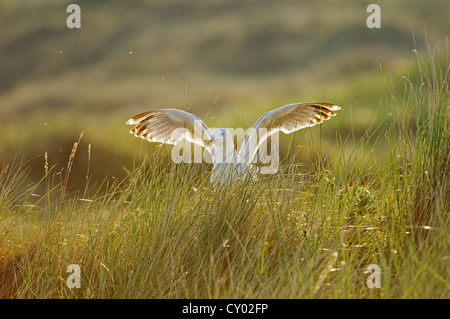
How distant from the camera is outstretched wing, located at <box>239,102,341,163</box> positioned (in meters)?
5.59

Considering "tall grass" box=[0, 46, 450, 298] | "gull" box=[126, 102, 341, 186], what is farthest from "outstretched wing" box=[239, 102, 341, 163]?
"tall grass" box=[0, 46, 450, 298]

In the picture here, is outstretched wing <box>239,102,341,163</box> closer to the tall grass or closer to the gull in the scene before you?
the gull

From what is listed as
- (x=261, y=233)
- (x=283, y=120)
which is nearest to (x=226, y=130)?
(x=283, y=120)

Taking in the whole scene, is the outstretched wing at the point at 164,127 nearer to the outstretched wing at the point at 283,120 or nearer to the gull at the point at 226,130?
the gull at the point at 226,130

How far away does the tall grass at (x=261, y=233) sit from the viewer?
9.84 ft

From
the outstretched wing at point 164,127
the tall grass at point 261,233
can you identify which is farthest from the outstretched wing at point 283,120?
the tall grass at point 261,233

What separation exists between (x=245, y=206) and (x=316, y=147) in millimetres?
992

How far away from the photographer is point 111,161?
1461cm

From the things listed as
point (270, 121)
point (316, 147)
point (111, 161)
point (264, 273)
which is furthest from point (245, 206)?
point (111, 161)

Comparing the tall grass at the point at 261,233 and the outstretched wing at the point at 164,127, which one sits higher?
the outstretched wing at the point at 164,127

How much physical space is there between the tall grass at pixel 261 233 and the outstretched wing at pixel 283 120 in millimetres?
1626

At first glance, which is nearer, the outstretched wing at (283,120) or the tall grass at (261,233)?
the tall grass at (261,233)
